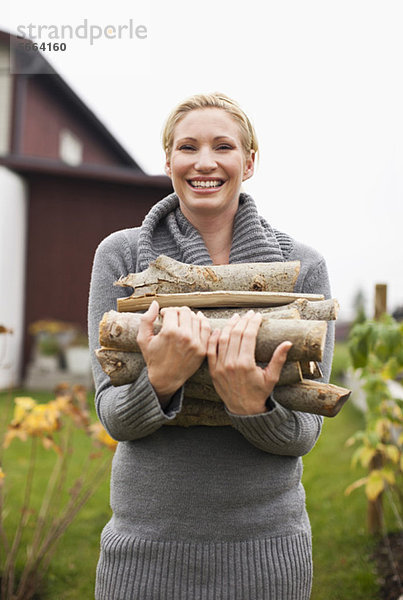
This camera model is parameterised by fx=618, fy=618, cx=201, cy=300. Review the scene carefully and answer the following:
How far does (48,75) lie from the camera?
506 inches

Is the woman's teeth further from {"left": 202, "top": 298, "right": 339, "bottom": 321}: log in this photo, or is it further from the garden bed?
the garden bed

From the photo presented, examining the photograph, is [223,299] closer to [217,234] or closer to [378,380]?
[217,234]

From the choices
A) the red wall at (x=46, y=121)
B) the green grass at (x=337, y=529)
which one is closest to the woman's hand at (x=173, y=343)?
the green grass at (x=337, y=529)

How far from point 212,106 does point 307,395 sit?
763 mm

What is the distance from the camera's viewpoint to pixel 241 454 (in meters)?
1.56

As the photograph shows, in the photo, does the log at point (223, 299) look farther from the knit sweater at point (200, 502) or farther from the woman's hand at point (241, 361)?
the knit sweater at point (200, 502)

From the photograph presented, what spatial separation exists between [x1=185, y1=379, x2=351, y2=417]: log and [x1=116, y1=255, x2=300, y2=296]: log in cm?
23

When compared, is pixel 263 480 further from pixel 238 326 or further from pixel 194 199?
pixel 194 199

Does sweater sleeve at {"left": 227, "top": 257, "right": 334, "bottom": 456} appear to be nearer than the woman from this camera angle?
Yes

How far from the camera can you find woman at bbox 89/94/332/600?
4.94ft

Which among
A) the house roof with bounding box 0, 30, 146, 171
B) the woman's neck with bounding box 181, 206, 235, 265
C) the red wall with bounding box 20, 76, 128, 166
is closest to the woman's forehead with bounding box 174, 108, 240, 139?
the woman's neck with bounding box 181, 206, 235, 265

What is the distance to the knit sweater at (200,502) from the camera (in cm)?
151

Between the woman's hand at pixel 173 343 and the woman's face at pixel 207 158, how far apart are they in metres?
0.39

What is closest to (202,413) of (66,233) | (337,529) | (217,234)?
(217,234)
